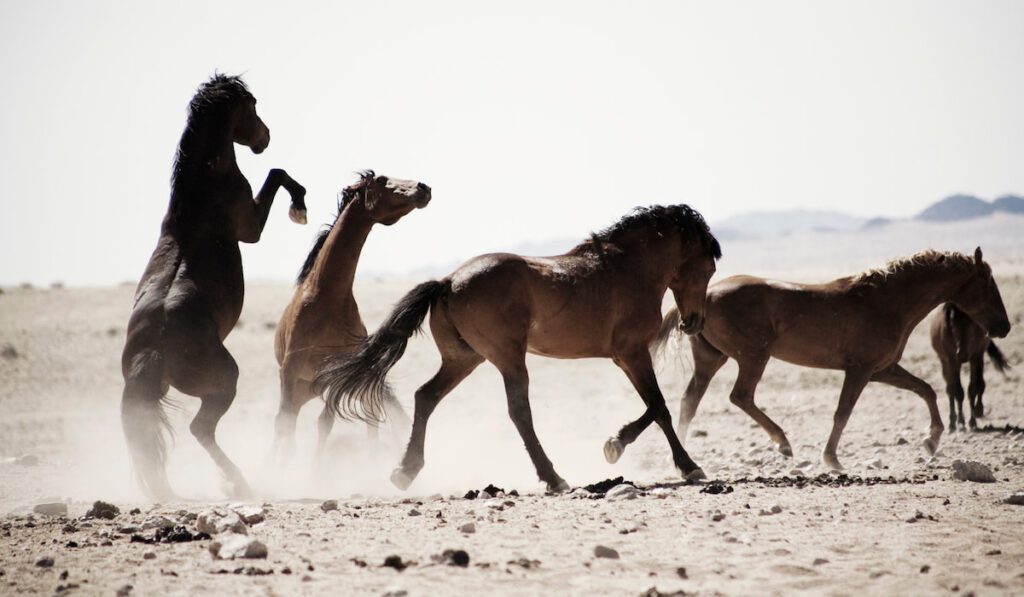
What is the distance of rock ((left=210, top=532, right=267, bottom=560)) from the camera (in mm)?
4574

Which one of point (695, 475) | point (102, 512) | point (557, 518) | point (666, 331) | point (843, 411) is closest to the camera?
point (557, 518)

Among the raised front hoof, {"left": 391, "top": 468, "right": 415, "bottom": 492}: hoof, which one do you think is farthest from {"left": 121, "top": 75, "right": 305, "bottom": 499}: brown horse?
the raised front hoof

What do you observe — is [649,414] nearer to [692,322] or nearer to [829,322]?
[692,322]

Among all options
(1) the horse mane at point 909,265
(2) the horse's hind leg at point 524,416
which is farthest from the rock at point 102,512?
(1) the horse mane at point 909,265

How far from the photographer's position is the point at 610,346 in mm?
7344

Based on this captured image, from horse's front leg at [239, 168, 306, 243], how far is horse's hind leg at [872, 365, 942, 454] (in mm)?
6196

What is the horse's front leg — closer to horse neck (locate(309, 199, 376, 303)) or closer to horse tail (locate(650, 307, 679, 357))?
horse neck (locate(309, 199, 376, 303))

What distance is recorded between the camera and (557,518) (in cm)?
540

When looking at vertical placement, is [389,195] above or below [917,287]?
above

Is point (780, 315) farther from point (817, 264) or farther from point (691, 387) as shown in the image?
point (817, 264)

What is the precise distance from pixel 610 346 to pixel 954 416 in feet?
23.0

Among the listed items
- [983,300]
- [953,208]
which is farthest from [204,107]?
[953,208]

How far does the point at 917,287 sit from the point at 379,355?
5.87 meters

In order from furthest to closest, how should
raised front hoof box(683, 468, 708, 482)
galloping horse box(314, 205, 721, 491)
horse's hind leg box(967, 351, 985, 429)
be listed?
horse's hind leg box(967, 351, 985, 429), raised front hoof box(683, 468, 708, 482), galloping horse box(314, 205, 721, 491)
